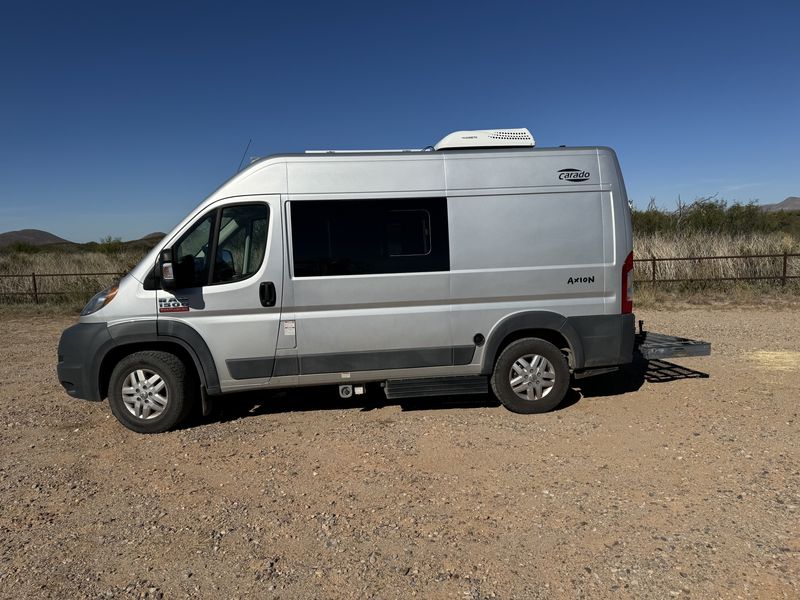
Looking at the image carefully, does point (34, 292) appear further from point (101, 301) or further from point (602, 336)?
point (602, 336)

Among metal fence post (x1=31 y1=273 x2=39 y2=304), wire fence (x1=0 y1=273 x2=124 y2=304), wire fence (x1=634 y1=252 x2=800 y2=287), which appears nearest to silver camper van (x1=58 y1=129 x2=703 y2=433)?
wire fence (x1=634 y1=252 x2=800 y2=287)

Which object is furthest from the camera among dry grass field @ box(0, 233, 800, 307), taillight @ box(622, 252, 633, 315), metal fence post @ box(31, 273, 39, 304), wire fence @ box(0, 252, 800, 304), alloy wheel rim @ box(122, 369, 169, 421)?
metal fence post @ box(31, 273, 39, 304)

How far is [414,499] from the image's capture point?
12.1 ft

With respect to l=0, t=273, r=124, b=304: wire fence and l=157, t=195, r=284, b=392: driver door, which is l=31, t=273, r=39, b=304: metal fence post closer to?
l=0, t=273, r=124, b=304: wire fence

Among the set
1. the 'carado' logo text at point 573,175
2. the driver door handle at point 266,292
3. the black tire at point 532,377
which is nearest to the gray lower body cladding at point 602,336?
the black tire at point 532,377

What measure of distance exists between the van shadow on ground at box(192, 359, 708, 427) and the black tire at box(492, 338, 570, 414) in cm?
30

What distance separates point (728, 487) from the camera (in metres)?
3.68

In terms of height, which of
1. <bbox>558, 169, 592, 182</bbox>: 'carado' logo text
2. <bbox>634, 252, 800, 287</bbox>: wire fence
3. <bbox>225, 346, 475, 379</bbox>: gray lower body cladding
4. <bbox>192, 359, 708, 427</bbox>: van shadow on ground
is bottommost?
<bbox>192, 359, 708, 427</bbox>: van shadow on ground

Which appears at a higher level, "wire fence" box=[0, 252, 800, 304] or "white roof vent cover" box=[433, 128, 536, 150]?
"white roof vent cover" box=[433, 128, 536, 150]

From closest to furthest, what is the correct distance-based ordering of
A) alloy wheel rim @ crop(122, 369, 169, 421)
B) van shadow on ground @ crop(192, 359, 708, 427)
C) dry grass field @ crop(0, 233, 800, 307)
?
alloy wheel rim @ crop(122, 369, 169, 421) → van shadow on ground @ crop(192, 359, 708, 427) → dry grass field @ crop(0, 233, 800, 307)

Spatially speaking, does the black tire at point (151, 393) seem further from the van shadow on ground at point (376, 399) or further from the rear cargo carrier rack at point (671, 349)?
the rear cargo carrier rack at point (671, 349)

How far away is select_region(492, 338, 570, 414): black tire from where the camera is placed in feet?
17.4

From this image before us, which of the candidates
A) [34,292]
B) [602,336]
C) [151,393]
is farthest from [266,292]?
[34,292]

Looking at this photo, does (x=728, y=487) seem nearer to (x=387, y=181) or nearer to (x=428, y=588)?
(x=428, y=588)
